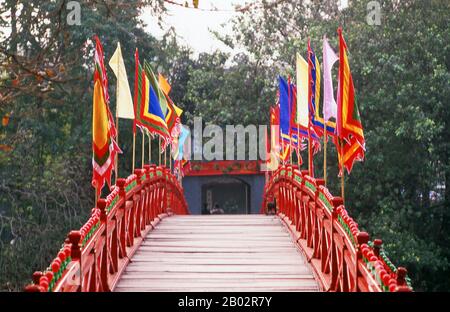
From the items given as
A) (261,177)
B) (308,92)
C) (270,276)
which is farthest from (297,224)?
(261,177)

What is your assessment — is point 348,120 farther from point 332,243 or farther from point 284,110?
point 284,110

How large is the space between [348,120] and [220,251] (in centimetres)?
341

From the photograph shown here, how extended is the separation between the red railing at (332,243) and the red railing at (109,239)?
250 cm

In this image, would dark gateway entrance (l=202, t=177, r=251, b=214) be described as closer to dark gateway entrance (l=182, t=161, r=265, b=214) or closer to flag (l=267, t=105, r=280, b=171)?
dark gateway entrance (l=182, t=161, r=265, b=214)

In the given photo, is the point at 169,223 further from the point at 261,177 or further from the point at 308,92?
the point at 261,177

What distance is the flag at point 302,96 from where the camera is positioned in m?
14.1

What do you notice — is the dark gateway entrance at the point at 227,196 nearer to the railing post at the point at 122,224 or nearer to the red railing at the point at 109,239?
the red railing at the point at 109,239

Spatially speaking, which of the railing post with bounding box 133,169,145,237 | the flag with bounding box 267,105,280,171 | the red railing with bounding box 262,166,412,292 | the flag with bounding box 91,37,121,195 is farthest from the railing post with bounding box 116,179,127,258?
the flag with bounding box 267,105,280,171

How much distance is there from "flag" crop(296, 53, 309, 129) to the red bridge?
3.04 ft

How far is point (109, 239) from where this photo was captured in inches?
399

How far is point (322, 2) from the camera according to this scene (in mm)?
27156

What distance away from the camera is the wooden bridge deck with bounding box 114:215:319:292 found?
10.1 m

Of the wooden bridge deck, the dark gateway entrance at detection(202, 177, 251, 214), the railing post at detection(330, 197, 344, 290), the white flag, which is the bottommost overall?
the dark gateway entrance at detection(202, 177, 251, 214)

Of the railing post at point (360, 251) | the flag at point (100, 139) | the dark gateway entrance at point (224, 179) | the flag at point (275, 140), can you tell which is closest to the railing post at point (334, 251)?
the railing post at point (360, 251)
